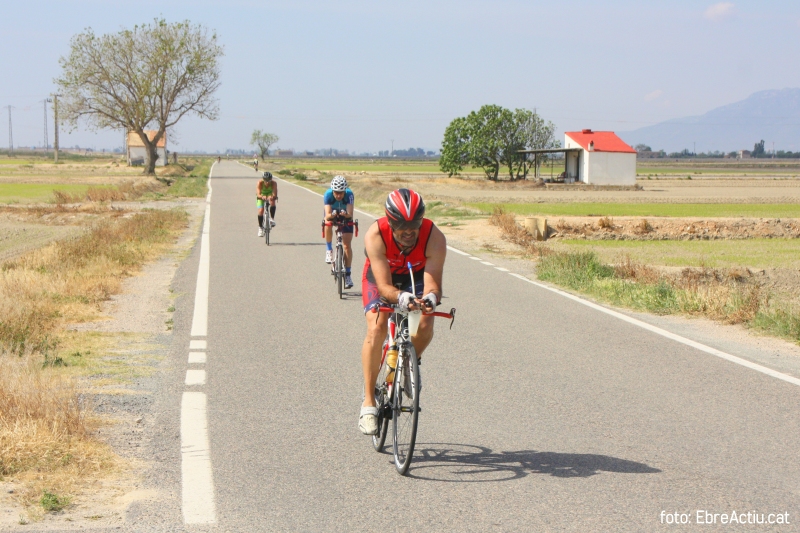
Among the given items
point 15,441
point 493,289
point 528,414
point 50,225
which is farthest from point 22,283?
point 50,225

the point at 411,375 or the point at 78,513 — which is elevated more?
the point at 411,375

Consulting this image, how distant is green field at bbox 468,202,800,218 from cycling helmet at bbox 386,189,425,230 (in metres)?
31.3

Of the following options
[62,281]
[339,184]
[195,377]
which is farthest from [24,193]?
[195,377]

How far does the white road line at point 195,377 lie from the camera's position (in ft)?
25.7

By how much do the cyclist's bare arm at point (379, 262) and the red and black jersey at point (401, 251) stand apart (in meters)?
0.04

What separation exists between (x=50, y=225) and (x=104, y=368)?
83.5ft

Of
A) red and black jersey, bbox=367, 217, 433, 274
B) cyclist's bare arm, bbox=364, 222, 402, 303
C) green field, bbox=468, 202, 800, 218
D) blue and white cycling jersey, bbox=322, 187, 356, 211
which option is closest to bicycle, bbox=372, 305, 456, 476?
cyclist's bare arm, bbox=364, 222, 402, 303

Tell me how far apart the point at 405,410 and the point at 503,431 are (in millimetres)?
1121

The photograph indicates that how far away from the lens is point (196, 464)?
18.5 ft

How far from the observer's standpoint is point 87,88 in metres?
77.1

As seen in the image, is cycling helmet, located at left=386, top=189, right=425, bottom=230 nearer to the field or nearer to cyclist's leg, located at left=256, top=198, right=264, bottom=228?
the field

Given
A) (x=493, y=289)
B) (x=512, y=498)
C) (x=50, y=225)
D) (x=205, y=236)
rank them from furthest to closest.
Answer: (x=50, y=225)
(x=205, y=236)
(x=493, y=289)
(x=512, y=498)

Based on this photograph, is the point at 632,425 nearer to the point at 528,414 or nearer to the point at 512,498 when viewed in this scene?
the point at 528,414

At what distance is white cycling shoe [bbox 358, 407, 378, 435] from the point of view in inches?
228
